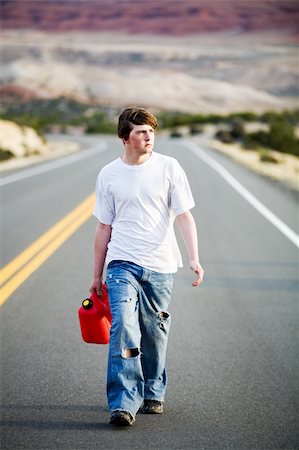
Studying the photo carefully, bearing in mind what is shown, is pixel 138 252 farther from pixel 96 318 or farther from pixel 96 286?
pixel 96 318

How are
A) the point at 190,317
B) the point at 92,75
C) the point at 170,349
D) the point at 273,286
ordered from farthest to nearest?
the point at 92,75, the point at 273,286, the point at 190,317, the point at 170,349

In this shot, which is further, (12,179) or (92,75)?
(92,75)

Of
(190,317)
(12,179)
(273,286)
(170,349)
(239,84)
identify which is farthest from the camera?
(239,84)

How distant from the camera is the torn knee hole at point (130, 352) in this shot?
4699 millimetres

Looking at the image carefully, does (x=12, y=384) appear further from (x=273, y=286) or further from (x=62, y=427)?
(x=273, y=286)

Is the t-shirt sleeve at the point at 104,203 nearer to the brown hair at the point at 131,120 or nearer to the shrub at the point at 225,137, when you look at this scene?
the brown hair at the point at 131,120

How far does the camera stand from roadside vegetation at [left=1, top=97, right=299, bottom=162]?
47.3m

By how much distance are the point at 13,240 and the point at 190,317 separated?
4.56 m

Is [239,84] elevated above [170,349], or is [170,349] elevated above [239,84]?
[170,349]

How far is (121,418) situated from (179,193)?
134cm

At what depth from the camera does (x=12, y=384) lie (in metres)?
5.48

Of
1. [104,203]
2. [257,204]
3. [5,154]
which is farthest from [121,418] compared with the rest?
[5,154]

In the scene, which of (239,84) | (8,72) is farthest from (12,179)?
(239,84)

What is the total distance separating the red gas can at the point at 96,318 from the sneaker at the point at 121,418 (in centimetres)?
51
